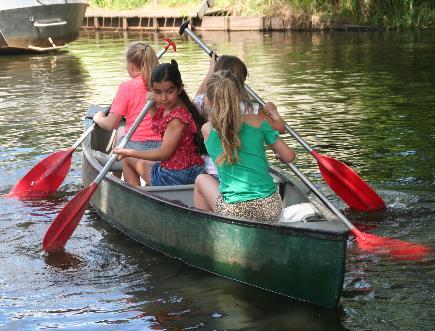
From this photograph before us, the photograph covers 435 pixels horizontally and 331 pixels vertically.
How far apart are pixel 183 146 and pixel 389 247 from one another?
5.36 feet

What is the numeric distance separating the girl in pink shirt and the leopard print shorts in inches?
76.2

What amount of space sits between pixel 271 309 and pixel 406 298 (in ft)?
2.70

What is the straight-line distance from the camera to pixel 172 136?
706cm

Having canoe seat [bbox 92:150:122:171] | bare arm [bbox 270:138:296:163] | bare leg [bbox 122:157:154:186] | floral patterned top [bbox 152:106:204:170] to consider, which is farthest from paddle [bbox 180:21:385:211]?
bare arm [bbox 270:138:296:163]

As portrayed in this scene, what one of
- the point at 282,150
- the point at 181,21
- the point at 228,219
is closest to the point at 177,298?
the point at 228,219

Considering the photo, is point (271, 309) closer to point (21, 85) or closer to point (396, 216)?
point (396, 216)

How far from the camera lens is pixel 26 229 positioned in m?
8.02

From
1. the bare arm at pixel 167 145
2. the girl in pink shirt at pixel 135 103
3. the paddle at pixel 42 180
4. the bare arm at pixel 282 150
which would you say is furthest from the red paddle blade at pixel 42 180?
the bare arm at pixel 282 150

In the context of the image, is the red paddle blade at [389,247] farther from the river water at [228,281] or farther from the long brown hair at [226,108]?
the long brown hair at [226,108]

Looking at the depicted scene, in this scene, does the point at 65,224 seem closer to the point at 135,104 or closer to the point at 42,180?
the point at 135,104

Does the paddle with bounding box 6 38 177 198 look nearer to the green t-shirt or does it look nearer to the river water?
the river water

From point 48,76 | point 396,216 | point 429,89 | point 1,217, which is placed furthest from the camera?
point 48,76

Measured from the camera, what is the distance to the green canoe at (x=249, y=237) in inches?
220

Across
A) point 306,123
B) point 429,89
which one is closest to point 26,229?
point 306,123
